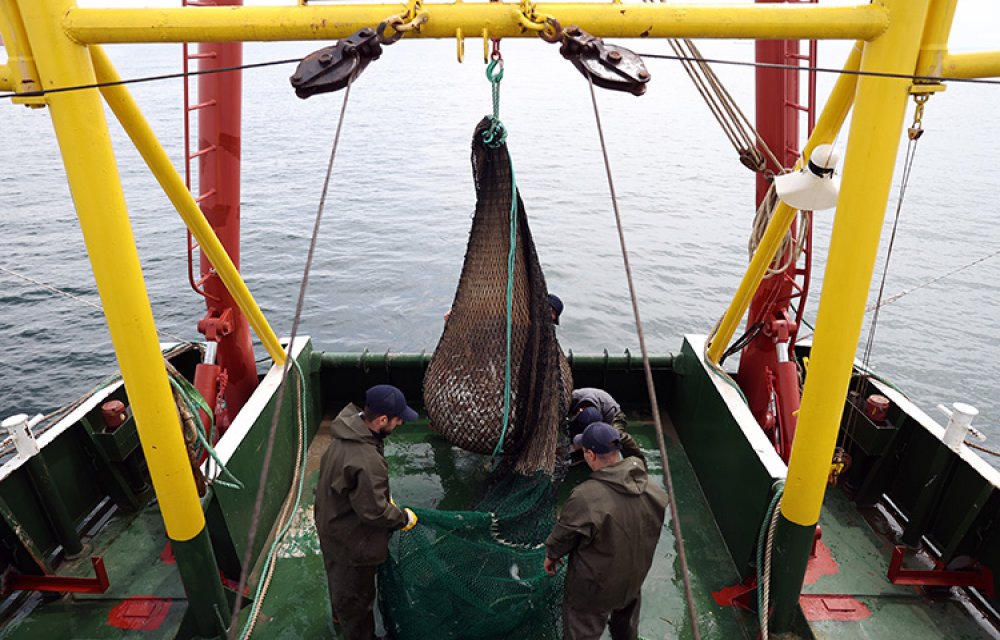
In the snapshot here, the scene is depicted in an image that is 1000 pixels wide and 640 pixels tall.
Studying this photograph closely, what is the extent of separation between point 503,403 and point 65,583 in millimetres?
3074

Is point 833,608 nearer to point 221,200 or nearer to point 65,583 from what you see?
point 65,583

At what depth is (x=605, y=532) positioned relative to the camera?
3.43 meters

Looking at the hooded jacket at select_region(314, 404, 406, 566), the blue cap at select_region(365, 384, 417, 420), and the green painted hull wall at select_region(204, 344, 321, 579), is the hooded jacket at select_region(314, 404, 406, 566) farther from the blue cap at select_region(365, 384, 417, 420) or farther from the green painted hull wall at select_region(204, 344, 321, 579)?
the green painted hull wall at select_region(204, 344, 321, 579)

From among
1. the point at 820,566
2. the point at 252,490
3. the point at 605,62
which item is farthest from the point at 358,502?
the point at 820,566

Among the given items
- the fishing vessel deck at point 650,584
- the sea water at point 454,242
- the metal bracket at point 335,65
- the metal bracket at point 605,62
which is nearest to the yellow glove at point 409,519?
the fishing vessel deck at point 650,584

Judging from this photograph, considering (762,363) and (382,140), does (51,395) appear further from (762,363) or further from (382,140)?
(382,140)

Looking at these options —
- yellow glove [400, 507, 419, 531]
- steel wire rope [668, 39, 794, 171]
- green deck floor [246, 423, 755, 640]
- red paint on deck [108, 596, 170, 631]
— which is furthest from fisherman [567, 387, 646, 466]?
red paint on deck [108, 596, 170, 631]

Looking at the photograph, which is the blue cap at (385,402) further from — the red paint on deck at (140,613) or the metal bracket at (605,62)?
the red paint on deck at (140,613)

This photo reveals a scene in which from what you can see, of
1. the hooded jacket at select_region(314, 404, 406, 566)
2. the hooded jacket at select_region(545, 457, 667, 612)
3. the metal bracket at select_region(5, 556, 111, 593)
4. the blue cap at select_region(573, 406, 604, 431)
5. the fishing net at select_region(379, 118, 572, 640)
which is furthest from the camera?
the blue cap at select_region(573, 406, 604, 431)

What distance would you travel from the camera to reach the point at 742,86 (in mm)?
42469

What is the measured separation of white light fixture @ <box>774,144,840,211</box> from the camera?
3.51 m

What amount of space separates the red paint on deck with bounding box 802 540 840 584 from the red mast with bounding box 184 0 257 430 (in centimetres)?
467

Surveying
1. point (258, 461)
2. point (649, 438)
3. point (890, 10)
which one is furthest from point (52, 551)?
point (890, 10)

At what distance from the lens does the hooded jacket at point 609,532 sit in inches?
135
